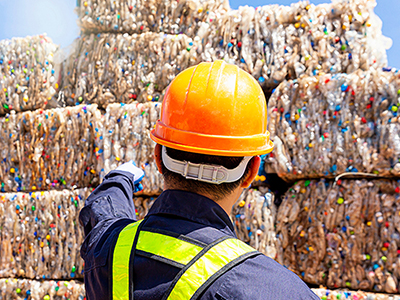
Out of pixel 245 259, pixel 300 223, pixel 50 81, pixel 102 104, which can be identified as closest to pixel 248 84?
pixel 245 259

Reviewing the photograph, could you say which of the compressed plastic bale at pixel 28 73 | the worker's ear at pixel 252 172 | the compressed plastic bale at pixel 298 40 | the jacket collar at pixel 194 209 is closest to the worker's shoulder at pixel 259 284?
the jacket collar at pixel 194 209

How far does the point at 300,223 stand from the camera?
1720 millimetres

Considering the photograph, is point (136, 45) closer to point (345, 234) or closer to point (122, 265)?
point (345, 234)

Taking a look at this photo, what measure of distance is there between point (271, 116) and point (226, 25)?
0.55m

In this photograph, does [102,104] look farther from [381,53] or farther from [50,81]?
[381,53]

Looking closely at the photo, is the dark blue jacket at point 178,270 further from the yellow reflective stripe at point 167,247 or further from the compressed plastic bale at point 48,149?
the compressed plastic bale at point 48,149

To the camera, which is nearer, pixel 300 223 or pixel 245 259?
pixel 245 259

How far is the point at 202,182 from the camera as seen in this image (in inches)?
31.9

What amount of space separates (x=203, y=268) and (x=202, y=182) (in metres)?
0.20

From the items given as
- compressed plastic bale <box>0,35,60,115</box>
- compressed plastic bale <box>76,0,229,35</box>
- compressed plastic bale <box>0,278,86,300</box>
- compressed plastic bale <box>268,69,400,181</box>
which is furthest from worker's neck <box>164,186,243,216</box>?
compressed plastic bale <box>0,35,60,115</box>

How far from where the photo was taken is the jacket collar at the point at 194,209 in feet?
2.50

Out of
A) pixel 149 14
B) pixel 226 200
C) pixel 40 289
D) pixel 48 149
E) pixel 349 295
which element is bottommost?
pixel 40 289

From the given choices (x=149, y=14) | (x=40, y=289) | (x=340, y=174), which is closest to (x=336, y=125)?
(x=340, y=174)

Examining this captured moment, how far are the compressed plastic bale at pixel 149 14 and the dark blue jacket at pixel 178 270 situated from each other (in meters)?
1.37
